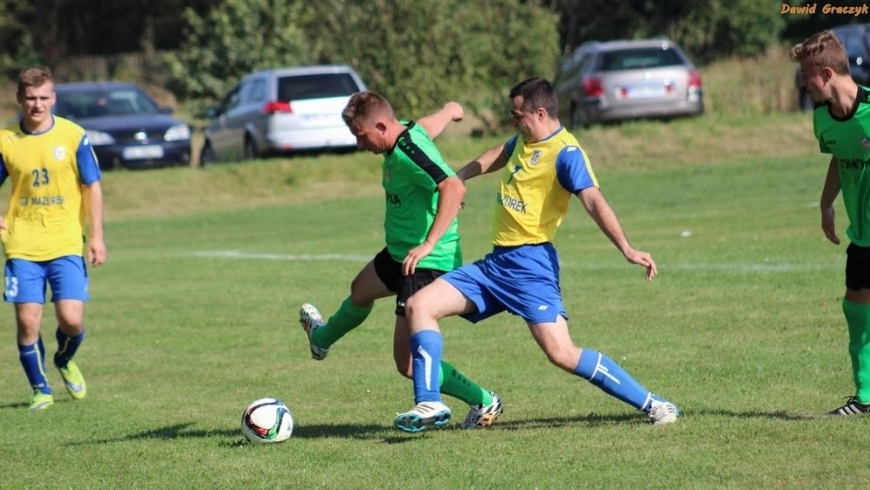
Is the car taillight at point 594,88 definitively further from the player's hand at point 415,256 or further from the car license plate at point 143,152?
the player's hand at point 415,256

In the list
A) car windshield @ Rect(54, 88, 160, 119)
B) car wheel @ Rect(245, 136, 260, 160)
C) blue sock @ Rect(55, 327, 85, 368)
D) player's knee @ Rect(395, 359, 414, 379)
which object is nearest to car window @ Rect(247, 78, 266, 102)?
car wheel @ Rect(245, 136, 260, 160)

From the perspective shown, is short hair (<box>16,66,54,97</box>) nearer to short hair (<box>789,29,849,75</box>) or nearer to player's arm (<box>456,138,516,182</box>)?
player's arm (<box>456,138,516,182</box>)

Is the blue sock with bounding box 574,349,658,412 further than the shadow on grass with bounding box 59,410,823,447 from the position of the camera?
No

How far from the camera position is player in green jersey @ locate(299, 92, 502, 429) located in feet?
23.8

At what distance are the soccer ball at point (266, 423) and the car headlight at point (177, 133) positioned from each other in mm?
19873

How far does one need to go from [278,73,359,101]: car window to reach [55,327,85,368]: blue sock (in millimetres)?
16041

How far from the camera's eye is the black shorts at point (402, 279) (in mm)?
7477

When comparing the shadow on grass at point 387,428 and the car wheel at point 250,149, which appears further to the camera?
the car wheel at point 250,149

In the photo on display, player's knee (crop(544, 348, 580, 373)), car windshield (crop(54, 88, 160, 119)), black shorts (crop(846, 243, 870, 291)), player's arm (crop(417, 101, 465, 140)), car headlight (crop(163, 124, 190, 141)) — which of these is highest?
player's arm (crop(417, 101, 465, 140))

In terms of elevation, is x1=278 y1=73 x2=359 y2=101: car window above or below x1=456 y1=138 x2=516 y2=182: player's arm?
below

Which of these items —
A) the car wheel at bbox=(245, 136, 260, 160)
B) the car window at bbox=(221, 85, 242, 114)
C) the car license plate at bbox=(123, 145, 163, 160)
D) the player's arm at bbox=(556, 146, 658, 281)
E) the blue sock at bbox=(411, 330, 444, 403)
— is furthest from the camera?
the car window at bbox=(221, 85, 242, 114)

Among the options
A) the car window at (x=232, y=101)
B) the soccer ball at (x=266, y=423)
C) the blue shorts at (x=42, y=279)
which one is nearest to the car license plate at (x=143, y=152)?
the car window at (x=232, y=101)

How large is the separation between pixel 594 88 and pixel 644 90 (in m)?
0.96

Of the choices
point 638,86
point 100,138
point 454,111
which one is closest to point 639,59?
point 638,86
